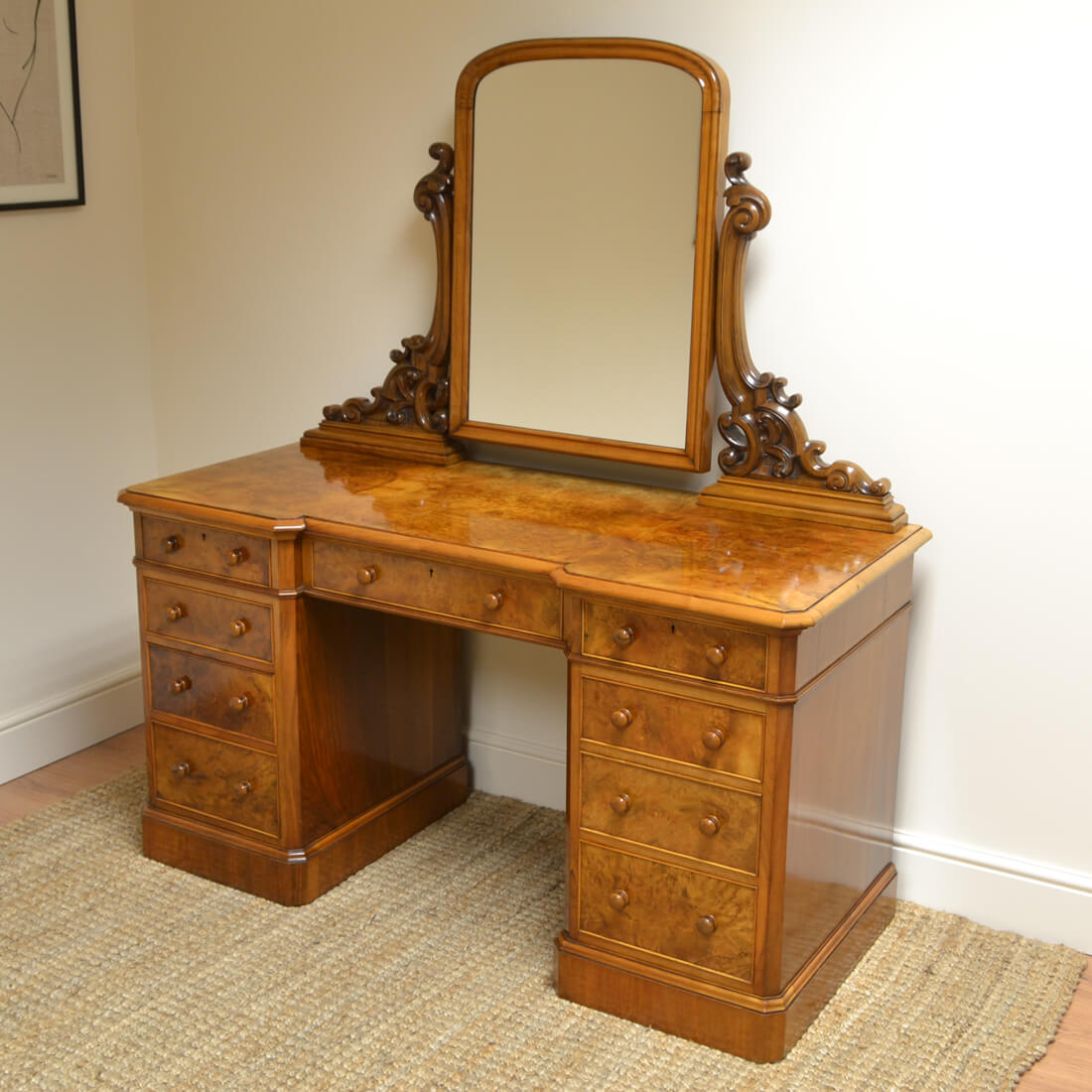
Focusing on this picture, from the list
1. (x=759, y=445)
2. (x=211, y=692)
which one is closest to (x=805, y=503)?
(x=759, y=445)

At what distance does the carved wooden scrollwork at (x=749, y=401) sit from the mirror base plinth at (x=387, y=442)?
0.65 m

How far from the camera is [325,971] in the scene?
244 cm

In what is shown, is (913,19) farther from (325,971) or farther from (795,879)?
(325,971)

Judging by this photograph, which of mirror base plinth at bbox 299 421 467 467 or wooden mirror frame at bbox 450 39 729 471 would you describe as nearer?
wooden mirror frame at bbox 450 39 729 471

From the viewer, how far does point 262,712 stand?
2.60 m

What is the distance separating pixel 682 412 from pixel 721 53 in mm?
673

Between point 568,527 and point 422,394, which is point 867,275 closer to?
point 568,527

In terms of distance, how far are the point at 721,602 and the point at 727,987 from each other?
26.1 inches

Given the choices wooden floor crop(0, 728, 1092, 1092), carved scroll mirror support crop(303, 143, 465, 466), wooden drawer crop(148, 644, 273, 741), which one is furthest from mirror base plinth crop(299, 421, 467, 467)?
Answer: wooden floor crop(0, 728, 1092, 1092)

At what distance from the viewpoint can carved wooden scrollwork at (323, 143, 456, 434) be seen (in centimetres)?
278

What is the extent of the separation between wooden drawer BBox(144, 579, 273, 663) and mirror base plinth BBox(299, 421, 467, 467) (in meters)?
0.53

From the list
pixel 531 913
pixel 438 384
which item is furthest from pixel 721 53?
pixel 531 913

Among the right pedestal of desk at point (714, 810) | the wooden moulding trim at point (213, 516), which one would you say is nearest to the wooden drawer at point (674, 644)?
the right pedestal of desk at point (714, 810)

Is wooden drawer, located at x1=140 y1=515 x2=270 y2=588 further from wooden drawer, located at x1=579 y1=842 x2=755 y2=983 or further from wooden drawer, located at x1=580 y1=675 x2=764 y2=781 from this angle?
wooden drawer, located at x1=579 y1=842 x2=755 y2=983
